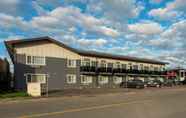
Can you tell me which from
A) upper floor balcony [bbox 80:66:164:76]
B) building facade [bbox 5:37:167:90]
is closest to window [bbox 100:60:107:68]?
building facade [bbox 5:37:167:90]

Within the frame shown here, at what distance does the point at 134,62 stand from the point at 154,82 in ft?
26.3

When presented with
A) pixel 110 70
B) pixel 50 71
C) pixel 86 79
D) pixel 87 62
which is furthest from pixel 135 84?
pixel 50 71

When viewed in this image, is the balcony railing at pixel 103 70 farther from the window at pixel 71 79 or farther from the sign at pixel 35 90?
the sign at pixel 35 90

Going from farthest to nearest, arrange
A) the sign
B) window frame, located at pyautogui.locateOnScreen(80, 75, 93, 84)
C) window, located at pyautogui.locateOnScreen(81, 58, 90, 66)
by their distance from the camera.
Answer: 1. window, located at pyautogui.locateOnScreen(81, 58, 90, 66)
2. window frame, located at pyautogui.locateOnScreen(80, 75, 93, 84)
3. the sign

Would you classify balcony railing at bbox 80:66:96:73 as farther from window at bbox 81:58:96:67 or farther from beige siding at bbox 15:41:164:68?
beige siding at bbox 15:41:164:68

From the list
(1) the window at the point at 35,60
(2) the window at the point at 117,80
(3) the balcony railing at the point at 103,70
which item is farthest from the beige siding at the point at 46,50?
(2) the window at the point at 117,80

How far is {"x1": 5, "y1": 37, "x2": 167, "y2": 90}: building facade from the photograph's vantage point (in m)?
42.2

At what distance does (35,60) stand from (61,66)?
5.38m

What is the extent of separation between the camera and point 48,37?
149 feet

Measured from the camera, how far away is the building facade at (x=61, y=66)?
4216 cm

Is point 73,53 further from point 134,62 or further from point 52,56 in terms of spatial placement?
point 134,62

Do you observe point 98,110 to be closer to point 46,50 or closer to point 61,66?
point 46,50

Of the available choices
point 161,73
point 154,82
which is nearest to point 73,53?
point 154,82

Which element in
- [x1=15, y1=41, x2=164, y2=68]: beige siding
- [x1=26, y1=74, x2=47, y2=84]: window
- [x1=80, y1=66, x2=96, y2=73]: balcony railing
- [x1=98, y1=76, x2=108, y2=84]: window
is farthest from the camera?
[x1=98, y1=76, x2=108, y2=84]: window
